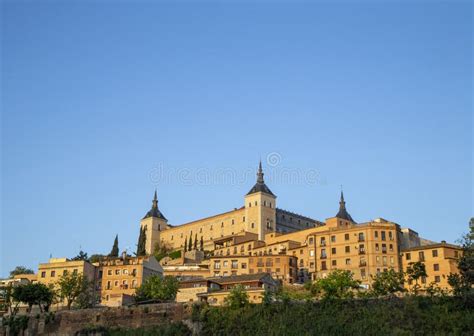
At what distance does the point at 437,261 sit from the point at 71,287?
41637 mm

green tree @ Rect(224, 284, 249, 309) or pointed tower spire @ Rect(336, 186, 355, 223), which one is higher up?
pointed tower spire @ Rect(336, 186, 355, 223)

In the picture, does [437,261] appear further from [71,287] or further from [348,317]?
[71,287]

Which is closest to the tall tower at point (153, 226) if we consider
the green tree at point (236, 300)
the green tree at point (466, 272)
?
the green tree at point (236, 300)

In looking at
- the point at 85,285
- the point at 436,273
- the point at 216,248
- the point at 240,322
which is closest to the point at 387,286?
the point at 436,273

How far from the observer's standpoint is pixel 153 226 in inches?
5797

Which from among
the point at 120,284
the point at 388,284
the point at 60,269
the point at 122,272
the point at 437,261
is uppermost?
the point at 437,261

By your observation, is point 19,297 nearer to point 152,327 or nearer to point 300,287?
point 152,327

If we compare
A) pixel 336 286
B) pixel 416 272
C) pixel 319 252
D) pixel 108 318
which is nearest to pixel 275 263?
pixel 319 252

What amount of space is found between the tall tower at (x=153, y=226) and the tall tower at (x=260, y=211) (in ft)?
82.1

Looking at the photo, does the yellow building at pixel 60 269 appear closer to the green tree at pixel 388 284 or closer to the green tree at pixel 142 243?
the green tree at pixel 388 284

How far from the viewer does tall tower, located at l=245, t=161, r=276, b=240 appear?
123 metres

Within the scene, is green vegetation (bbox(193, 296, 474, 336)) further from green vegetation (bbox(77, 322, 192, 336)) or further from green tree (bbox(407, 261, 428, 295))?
green tree (bbox(407, 261, 428, 295))

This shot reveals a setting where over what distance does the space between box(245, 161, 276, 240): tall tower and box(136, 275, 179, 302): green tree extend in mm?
48873

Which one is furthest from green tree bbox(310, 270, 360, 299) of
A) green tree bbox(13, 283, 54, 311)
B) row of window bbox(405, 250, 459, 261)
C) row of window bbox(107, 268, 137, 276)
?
green tree bbox(13, 283, 54, 311)
